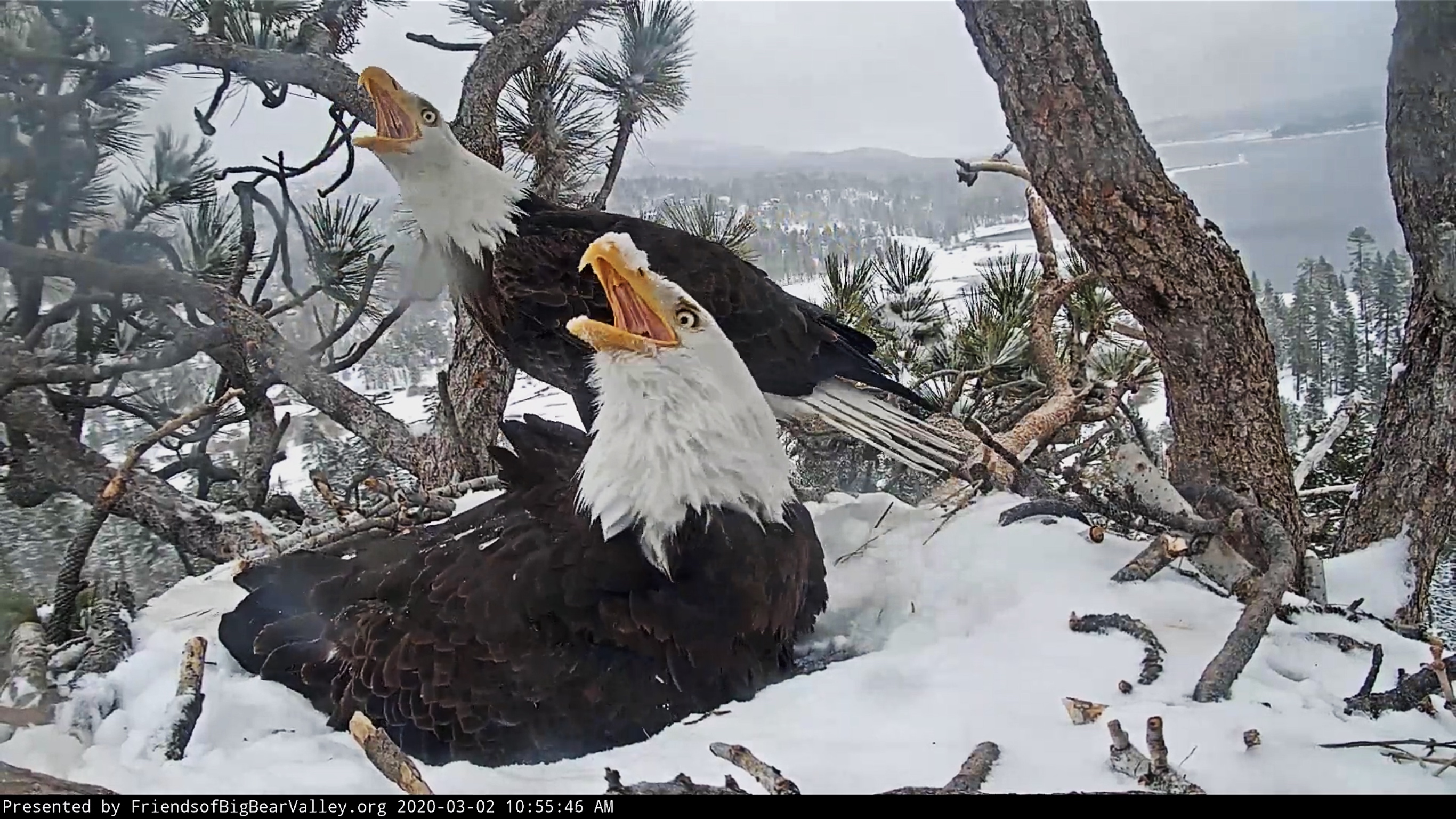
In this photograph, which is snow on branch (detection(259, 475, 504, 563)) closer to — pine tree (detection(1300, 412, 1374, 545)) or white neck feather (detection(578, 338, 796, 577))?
white neck feather (detection(578, 338, 796, 577))

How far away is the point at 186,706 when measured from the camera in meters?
0.79

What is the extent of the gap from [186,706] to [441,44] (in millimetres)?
1000

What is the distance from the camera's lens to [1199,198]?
4.34 feet

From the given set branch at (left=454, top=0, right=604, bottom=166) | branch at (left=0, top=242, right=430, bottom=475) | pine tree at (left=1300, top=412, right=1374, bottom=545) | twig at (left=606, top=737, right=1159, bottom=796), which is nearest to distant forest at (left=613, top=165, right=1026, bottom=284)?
branch at (left=454, top=0, right=604, bottom=166)

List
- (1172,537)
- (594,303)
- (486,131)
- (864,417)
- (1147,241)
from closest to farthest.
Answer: (1172,537), (1147,241), (594,303), (864,417), (486,131)

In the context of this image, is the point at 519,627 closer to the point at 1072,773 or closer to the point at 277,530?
the point at 1072,773

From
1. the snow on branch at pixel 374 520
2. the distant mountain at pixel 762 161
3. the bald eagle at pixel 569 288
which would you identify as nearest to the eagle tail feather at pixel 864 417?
the bald eagle at pixel 569 288

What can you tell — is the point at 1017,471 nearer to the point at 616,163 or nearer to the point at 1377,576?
the point at 1377,576

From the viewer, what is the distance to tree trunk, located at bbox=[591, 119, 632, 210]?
4.94 ft

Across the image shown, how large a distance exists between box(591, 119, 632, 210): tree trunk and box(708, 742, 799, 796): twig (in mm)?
1019

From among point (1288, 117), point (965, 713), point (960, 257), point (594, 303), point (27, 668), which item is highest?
point (1288, 117)

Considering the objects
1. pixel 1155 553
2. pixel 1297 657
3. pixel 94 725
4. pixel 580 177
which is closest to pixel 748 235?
pixel 580 177

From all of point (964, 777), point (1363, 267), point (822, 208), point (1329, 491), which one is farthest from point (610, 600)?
point (1329, 491)
